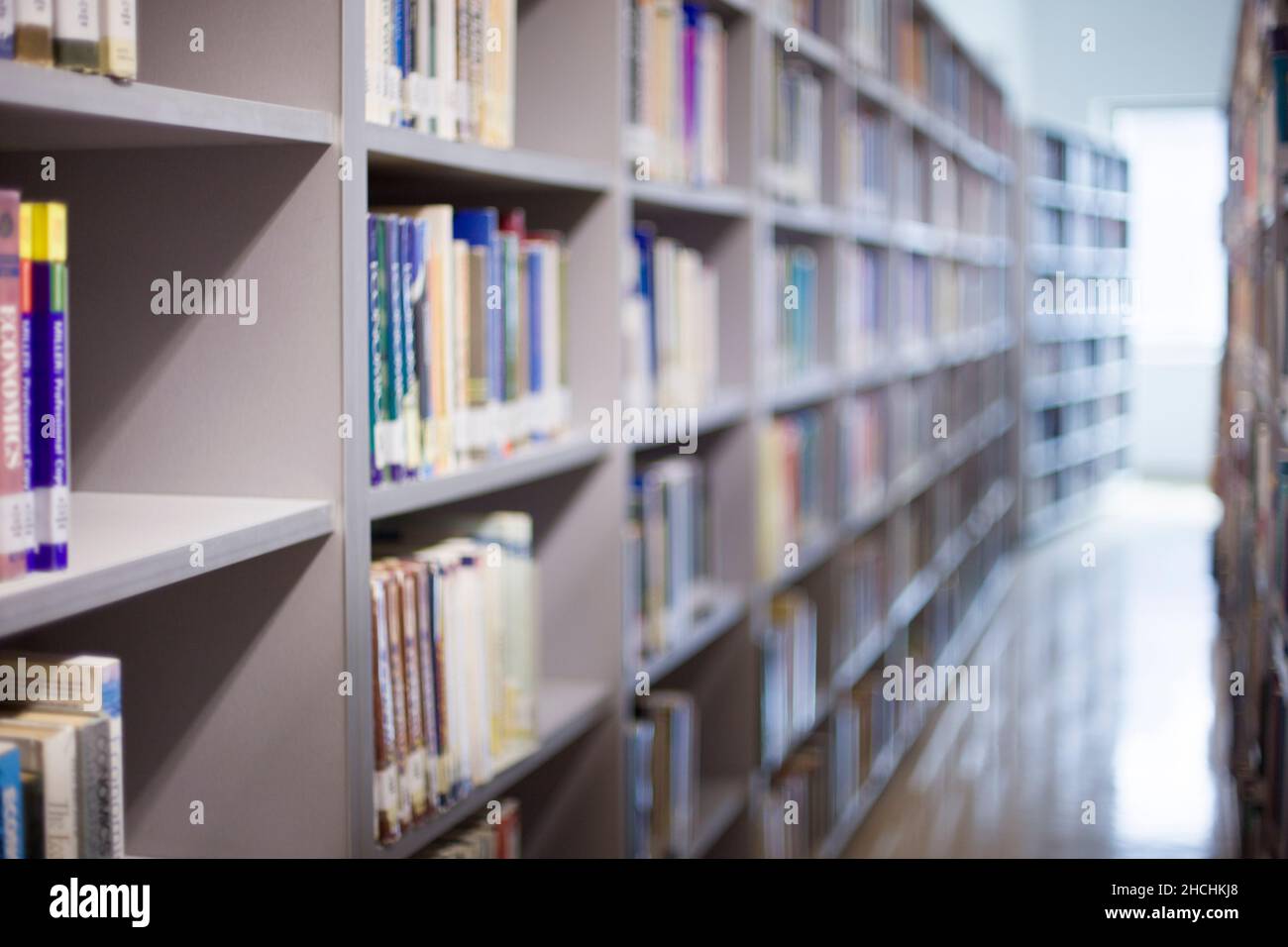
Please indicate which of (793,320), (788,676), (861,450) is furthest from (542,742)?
(861,450)

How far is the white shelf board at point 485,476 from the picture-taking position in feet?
4.61

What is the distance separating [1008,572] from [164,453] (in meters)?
6.13

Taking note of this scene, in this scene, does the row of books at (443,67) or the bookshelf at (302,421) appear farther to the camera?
the row of books at (443,67)

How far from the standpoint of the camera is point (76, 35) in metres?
1.00

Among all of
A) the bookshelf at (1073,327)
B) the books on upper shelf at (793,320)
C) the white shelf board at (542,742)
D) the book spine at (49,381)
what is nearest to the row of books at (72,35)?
the book spine at (49,381)

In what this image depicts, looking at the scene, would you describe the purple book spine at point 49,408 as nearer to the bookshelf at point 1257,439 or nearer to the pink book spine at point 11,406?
the pink book spine at point 11,406

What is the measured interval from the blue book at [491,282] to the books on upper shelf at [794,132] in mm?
1242

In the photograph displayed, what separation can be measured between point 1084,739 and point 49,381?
3872 mm

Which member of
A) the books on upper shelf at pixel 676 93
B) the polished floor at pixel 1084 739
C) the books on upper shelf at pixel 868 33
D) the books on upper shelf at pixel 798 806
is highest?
the books on upper shelf at pixel 868 33

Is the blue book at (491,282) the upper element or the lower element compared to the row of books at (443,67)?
lower

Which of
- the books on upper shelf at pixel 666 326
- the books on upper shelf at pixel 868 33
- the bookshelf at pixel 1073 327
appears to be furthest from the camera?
the bookshelf at pixel 1073 327

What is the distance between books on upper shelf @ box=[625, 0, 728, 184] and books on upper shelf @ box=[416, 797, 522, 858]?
0.90m

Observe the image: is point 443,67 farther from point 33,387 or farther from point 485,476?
point 33,387

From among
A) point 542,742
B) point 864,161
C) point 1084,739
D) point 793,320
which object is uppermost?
point 864,161
